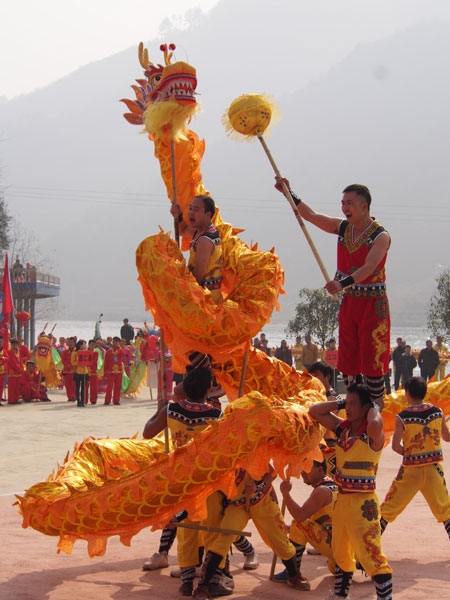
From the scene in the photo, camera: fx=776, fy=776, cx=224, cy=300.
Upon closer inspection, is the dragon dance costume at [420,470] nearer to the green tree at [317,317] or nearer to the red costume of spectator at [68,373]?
the red costume of spectator at [68,373]

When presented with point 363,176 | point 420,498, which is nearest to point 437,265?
point 363,176

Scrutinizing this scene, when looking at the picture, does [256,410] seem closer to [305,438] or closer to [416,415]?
[305,438]

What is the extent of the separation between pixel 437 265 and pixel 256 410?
164 metres

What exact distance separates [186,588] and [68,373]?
1521 centimetres

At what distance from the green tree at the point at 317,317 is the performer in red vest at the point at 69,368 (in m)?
13.7

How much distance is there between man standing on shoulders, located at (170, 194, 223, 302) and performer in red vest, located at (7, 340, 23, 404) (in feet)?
47.8

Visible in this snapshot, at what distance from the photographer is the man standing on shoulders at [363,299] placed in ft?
16.4

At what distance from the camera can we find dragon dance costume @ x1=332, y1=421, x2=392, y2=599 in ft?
15.1

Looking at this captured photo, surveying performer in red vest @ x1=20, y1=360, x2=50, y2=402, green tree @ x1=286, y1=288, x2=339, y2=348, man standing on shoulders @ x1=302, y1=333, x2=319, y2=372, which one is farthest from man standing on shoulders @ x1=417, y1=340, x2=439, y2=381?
green tree @ x1=286, y1=288, x2=339, y2=348

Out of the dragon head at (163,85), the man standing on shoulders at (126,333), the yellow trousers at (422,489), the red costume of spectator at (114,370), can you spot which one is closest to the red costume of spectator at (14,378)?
the red costume of spectator at (114,370)

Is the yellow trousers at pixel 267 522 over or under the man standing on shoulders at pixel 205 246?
under

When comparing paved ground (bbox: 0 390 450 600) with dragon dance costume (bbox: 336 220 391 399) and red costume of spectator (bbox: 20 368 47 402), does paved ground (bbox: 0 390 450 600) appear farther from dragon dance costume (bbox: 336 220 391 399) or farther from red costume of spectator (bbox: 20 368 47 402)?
red costume of spectator (bbox: 20 368 47 402)

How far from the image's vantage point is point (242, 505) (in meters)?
5.21

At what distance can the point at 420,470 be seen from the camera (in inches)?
236
